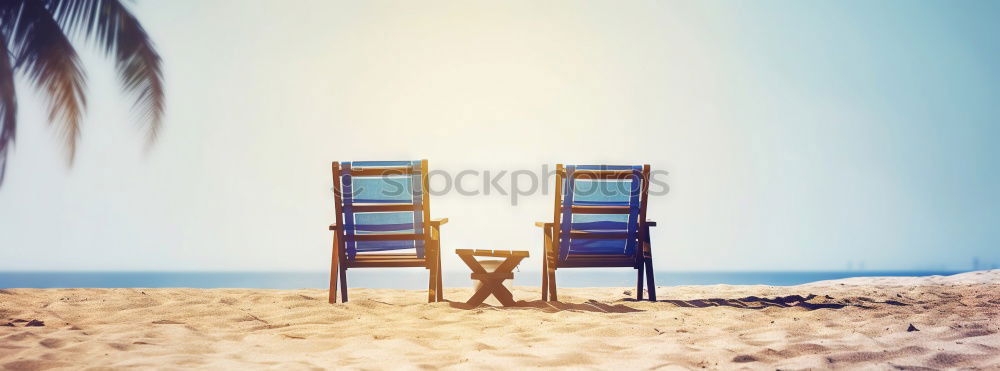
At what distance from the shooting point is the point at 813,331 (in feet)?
11.3

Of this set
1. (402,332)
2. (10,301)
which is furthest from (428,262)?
(10,301)

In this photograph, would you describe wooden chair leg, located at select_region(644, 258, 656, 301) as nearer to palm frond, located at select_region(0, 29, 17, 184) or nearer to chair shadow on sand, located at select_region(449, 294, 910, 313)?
chair shadow on sand, located at select_region(449, 294, 910, 313)

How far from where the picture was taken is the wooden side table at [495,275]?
5082mm

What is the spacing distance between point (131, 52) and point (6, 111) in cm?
160

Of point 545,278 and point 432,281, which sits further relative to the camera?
point 545,278

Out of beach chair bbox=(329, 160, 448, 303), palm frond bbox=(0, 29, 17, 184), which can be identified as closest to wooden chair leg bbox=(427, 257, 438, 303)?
beach chair bbox=(329, 160, 448, 303)

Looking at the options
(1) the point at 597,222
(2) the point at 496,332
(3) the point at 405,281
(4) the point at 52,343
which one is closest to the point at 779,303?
(1) the point at 597,222

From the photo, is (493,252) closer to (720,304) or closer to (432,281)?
(432,281)

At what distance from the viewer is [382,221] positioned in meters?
5.19

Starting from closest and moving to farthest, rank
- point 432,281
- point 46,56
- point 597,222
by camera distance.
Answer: point 432,281 < point 597,222 < point 46,56

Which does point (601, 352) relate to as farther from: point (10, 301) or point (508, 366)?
point (10, 301)

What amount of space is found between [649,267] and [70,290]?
201 inches

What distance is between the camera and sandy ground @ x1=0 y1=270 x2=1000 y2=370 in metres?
2.77

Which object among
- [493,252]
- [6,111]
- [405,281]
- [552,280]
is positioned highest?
[6,111]
